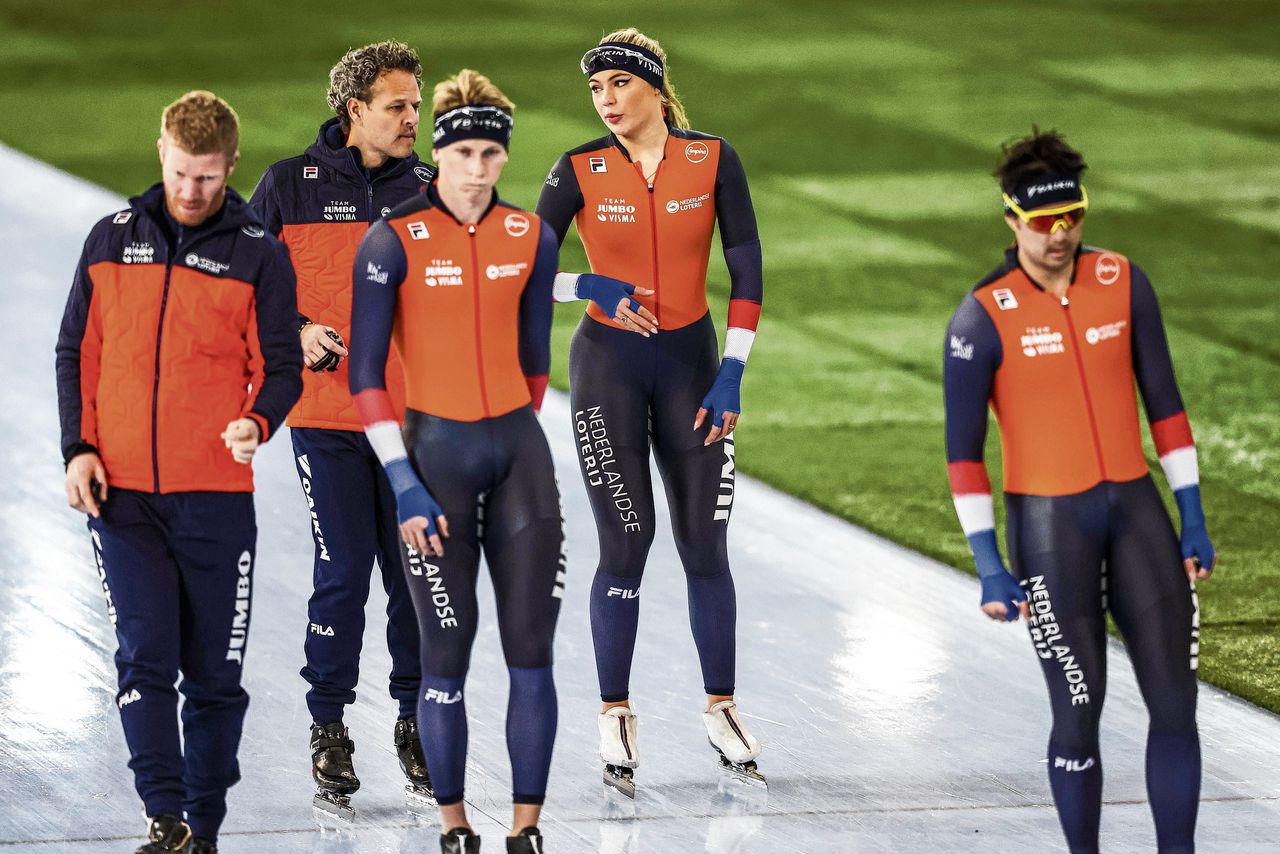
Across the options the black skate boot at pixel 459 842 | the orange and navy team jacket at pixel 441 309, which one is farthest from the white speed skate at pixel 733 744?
the orange and navy team jacket at pixel 441 309

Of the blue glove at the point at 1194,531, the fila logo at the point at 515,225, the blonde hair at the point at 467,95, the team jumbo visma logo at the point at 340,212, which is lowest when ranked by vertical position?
the blue glove at the point at 1194,531

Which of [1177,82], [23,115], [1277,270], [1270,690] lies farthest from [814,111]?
[1270,690]

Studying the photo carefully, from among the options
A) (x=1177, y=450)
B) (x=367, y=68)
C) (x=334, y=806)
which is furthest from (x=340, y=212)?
(x=1177, y=450)

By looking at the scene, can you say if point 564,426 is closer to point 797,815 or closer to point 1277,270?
point 797,815

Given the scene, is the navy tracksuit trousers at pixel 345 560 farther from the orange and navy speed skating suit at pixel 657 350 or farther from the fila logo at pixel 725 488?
the fila logo at pixel 725 488

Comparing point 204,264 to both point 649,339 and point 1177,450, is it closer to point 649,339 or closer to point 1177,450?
point 649,339

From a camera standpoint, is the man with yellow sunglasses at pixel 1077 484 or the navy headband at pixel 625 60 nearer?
the man with yellow sunglasses at pixel 1077 484

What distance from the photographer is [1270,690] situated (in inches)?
291

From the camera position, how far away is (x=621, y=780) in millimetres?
6426

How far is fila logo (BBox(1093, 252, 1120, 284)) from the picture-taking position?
5215mm

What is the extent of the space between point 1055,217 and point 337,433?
2.39 m

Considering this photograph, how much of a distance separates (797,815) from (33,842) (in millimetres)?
2368

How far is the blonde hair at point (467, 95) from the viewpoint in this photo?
537cm

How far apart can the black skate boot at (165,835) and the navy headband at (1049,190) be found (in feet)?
9.38
